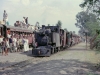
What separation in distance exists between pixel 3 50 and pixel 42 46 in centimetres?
356

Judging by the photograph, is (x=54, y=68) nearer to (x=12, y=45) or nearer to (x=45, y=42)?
(x=45, y=42)

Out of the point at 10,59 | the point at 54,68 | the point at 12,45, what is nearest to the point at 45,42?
the point at 12,45

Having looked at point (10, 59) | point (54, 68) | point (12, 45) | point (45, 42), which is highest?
point (45, 42)

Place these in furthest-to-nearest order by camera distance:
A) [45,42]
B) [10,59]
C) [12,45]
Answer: [12,45], [45,42], [10,59]

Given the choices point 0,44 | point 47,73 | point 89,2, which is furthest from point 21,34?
point 47,73

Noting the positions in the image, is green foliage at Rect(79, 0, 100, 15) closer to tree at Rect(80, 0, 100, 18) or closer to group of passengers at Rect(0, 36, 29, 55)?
tree at Rect(80, 0, 100, 18)

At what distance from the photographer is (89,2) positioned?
13.7m

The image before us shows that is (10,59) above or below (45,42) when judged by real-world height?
below

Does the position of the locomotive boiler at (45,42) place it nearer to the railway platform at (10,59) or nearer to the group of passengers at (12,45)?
the railway platform at (10,59)

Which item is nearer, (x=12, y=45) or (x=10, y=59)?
(x=10, y=59)

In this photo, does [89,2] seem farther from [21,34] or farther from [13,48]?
[21,34]

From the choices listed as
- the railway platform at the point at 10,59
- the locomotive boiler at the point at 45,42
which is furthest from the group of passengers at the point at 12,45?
the locomotive boiler at the point at 45,42

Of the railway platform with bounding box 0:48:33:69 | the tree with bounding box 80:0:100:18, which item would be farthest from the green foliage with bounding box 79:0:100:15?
the railway platform with bounding box 0:48:33:69

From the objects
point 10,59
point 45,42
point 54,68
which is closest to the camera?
point 54,68
